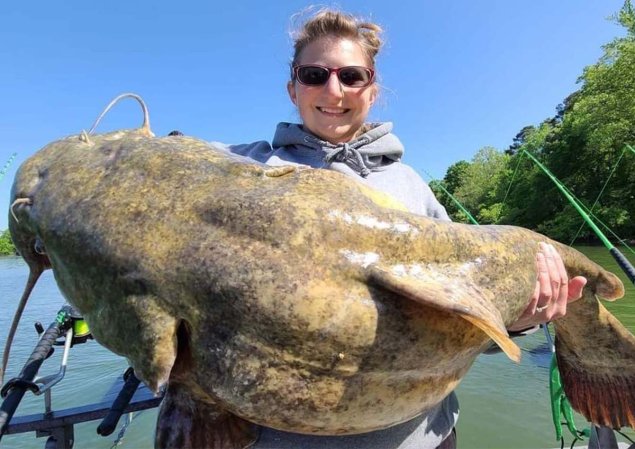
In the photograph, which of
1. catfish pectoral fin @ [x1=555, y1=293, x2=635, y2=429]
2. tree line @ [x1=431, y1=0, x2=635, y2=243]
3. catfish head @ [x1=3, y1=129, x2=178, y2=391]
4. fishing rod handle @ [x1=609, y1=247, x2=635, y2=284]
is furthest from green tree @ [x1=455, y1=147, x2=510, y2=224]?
catfish head @ [x1=3, y1=129, x2=178, y2=391]

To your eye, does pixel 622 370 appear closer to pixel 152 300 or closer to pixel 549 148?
pixel 152 300

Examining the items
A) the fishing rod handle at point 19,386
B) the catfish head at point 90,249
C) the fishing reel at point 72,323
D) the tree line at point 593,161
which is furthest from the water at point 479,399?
the tree line at point 593,161

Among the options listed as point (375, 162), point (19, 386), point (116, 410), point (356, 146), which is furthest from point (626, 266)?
point (19, 386)

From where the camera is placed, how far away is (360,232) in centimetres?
138

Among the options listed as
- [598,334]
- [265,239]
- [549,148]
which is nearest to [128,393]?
[265,239]

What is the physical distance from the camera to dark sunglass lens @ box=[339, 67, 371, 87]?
2357 mm

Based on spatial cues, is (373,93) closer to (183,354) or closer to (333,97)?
(333,97)

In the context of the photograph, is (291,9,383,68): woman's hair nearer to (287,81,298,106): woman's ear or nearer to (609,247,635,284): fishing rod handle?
(287,81,298,106): woman's ear

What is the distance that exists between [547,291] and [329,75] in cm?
152

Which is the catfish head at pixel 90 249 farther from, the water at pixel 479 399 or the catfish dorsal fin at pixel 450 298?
the water at pixel 479 399

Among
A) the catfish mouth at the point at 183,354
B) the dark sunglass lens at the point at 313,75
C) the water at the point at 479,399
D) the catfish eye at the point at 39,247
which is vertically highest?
the dark sunglass lens at the point at 313,75

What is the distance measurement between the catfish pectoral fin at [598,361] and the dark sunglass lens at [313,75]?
5.87 feet

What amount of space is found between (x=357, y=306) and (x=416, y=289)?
0.61 feet

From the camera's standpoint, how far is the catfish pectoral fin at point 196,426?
154cm
